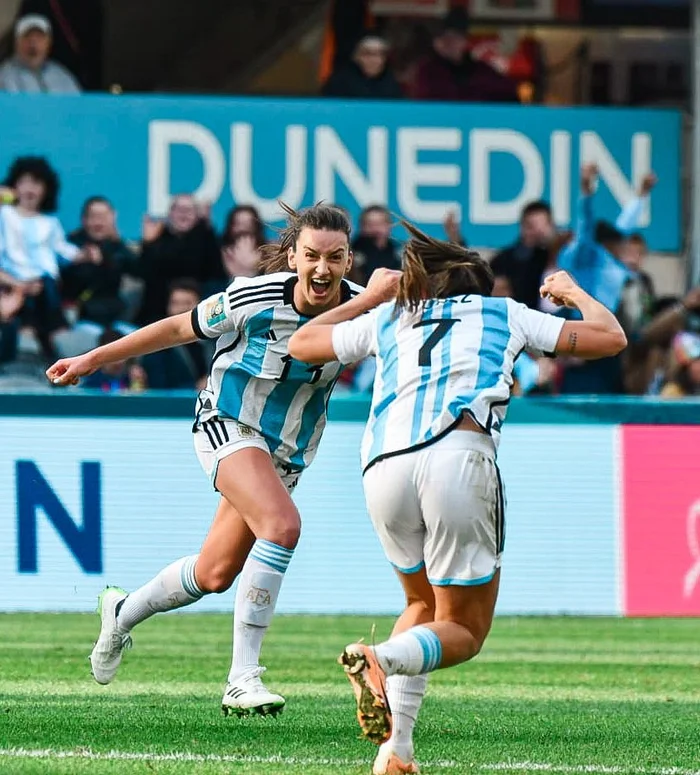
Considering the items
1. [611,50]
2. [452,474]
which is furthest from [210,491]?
[611,50]

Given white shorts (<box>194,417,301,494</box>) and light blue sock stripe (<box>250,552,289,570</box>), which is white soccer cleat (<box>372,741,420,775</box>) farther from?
white shorts (<box>194,417,301,494</box>)

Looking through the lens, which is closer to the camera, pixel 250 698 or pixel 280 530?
pixel 250 698

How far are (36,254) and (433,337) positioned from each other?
29.6ft

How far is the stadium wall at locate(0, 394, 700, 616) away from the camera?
432 inches

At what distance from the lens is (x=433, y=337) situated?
5.11 meters

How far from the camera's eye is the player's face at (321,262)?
6.21 meters

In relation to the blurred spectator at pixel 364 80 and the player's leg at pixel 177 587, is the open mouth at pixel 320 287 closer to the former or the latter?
the player's leg at pixel 177 587

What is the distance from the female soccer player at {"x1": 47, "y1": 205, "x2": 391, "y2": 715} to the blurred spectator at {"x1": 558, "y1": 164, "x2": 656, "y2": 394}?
7.14 m

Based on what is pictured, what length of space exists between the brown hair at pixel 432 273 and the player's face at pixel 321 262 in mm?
1019

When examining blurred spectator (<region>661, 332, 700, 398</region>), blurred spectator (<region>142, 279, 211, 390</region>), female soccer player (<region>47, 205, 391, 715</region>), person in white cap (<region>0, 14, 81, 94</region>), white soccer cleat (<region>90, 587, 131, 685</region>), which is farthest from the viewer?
person in white cap (<region>0, 14, 81, 94</region>)

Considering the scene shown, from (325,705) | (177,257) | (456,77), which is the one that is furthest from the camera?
(456,77)

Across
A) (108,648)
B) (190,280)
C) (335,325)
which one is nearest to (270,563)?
(108,648)

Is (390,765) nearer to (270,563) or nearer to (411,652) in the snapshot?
(411,652)

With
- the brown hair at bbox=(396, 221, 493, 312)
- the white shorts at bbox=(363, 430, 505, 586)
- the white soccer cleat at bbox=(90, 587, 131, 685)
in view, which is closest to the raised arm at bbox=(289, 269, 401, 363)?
the brown hair at bbox=(396, 221, 493, 312)
